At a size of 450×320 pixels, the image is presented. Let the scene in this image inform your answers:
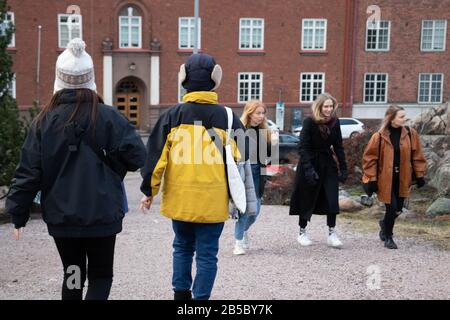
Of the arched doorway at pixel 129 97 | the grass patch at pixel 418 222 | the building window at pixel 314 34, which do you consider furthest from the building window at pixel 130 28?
the grass patch at pixel 418 222

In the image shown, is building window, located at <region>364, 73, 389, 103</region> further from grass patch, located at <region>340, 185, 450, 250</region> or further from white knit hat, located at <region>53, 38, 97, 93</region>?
white knit hat, located at <region>53, 38, 97, 93</region>

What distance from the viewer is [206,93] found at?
5316 mm

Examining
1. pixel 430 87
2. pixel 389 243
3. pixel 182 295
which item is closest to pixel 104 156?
pixel 182 295

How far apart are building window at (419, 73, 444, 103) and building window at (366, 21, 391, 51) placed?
3225mm

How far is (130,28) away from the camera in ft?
130

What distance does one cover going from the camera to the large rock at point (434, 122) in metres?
18.4

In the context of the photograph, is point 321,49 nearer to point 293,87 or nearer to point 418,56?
point 293,87

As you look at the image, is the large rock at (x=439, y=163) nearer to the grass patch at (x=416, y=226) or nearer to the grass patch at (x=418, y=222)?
the grass patch at (x=418, y=222)

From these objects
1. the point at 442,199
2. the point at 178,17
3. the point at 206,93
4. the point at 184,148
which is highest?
the point at 178,17

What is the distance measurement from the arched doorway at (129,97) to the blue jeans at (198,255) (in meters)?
35.0

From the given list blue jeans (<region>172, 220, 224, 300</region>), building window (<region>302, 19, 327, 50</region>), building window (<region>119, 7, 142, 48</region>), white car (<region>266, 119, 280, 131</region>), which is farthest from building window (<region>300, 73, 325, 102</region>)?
blue jeans (<region>172, 220, 224, 300</region>)

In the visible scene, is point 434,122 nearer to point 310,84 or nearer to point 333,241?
point 333,241
